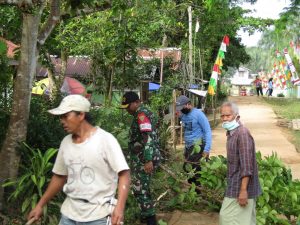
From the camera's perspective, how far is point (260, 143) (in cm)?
1625

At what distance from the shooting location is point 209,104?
82.9ft

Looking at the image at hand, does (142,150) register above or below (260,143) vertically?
above

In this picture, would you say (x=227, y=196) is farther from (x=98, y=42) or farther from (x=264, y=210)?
(x=98, y=42)

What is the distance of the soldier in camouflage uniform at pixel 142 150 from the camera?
5531mm

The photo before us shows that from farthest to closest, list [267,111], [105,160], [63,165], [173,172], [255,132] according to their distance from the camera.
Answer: [267,111]
[255,132]
[173,172]
[63,165]
[105,160]

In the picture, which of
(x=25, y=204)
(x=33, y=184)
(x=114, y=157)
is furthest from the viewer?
(x=33, y=184)

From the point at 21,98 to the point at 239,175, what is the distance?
98.0 inches

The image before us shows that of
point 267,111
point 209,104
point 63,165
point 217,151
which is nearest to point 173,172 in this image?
point 63,165

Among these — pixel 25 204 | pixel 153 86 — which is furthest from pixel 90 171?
pixel 153 86

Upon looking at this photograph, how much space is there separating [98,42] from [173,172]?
497 centimetres

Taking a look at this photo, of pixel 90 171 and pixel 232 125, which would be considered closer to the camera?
pixel 90 171

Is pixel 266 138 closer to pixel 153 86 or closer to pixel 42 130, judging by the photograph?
pixel 153 86

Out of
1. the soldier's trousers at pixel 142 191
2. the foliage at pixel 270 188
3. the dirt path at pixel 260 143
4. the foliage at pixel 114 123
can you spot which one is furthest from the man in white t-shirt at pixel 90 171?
the foliage at pixel 114 123

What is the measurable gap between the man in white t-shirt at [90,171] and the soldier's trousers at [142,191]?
93.0 inches
